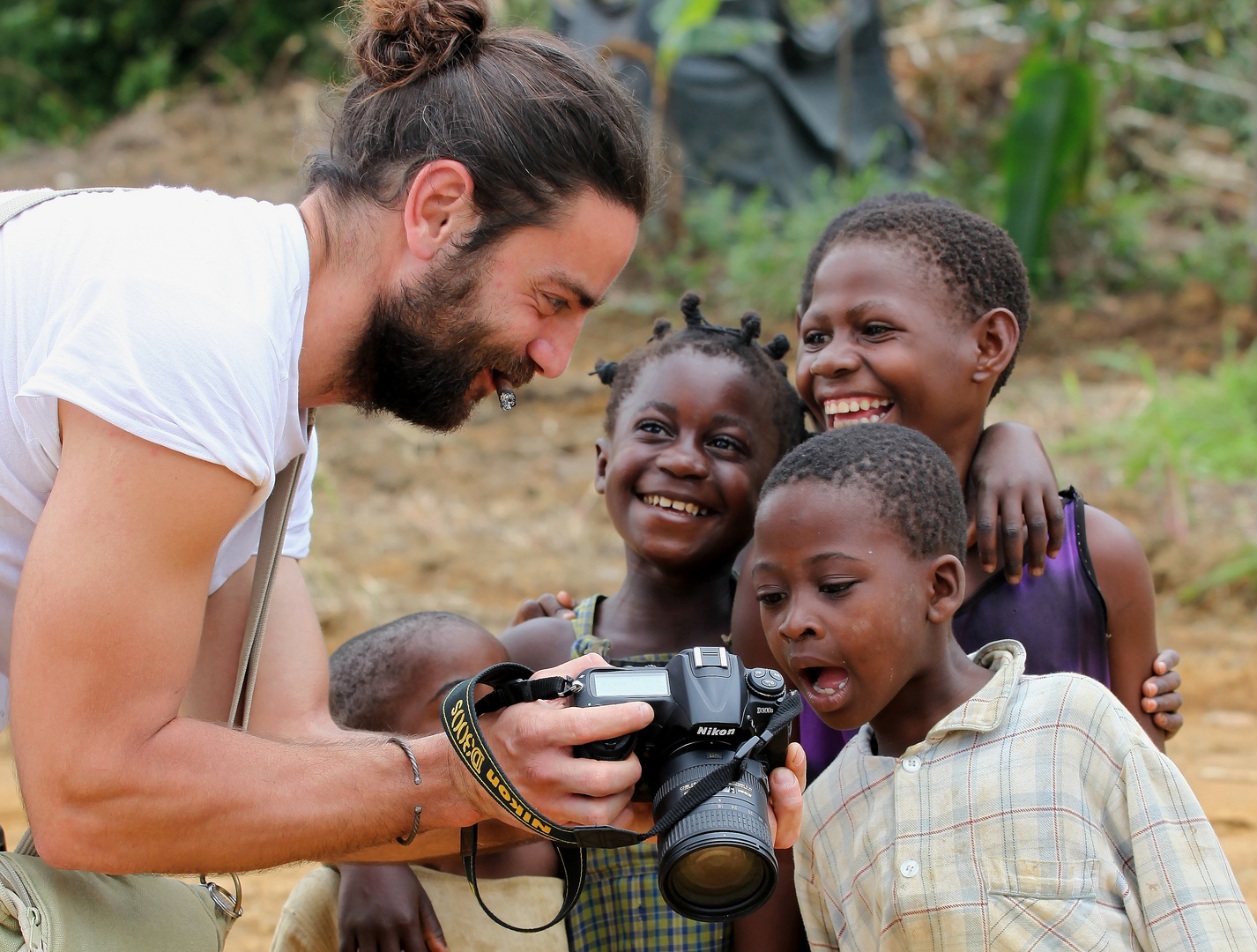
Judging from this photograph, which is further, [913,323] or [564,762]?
[913,323]

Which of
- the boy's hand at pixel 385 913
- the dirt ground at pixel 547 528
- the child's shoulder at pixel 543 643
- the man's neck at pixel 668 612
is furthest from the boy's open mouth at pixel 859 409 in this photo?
the dirt ground at pixel 547 528

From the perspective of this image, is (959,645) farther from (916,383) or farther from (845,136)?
(845,136)

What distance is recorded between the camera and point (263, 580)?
2.39 meters

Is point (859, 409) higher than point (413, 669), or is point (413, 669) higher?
point (859, 409)

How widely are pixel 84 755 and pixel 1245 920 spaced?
181 cm

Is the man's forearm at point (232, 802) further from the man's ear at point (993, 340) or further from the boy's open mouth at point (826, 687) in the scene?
→ the man's ear at point (993, 340)

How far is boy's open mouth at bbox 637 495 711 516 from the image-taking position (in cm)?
265

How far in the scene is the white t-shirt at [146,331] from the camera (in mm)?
1811

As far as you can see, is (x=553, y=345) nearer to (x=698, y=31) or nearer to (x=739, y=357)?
(x=739, y=357)

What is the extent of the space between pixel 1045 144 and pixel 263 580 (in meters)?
6.60

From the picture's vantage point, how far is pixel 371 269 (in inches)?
91.0

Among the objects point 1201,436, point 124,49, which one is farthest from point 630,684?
point 124,49

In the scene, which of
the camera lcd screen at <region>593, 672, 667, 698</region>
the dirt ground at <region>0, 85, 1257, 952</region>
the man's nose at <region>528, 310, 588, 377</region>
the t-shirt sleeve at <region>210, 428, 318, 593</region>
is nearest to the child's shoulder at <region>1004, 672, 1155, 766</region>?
the camera lcd screen at <region>593, 672, 667, 698</region>

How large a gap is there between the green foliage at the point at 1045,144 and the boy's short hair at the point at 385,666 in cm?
617
